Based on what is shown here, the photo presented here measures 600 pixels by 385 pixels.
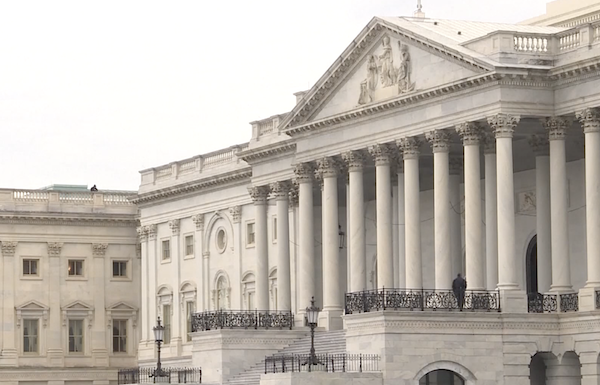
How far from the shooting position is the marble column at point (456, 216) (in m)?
85.9

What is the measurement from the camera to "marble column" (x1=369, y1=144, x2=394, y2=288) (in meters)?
83.1

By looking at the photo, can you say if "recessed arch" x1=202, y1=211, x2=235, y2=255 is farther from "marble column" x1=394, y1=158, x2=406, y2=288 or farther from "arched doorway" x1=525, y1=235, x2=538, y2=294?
"arched doorway" x1=525, y1=235, x2=538, y2=294

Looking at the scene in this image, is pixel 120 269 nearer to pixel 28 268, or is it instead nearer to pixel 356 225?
pixel 28 268

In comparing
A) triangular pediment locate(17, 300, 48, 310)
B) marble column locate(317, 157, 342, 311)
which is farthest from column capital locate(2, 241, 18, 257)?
marble column locate(317, 157, 342, 311)

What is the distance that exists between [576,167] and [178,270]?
1568 inches

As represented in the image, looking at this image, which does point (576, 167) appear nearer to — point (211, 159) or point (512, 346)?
point (512, 346)

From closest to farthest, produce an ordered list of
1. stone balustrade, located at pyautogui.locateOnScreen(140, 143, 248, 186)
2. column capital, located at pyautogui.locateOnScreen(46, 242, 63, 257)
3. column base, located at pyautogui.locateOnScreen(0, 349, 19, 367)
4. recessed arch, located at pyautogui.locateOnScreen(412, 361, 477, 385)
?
1. recessed arch, located at pyautogui.locateOnScreen(412, 361, 477, 385)
2. stone balustrade, located at pyautogui.locateOnScreen(140, 143, 248, 186)
3. column base, located at pyautogui.locateOnScreen(0, 349, 19, 367)
4. column capital, located at pyautogui.locateOnScreen(46, 242, 63, 257)

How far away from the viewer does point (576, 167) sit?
8194cm

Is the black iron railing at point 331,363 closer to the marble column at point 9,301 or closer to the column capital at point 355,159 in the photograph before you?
the column capital at point 355,159

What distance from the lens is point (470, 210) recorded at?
77.2 metres

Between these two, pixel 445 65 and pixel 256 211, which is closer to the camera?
pixel 445 65

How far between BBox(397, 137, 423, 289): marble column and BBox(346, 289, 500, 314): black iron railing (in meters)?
4.87

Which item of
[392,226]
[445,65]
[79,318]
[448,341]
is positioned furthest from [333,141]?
[79,318]

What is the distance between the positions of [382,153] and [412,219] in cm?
419
